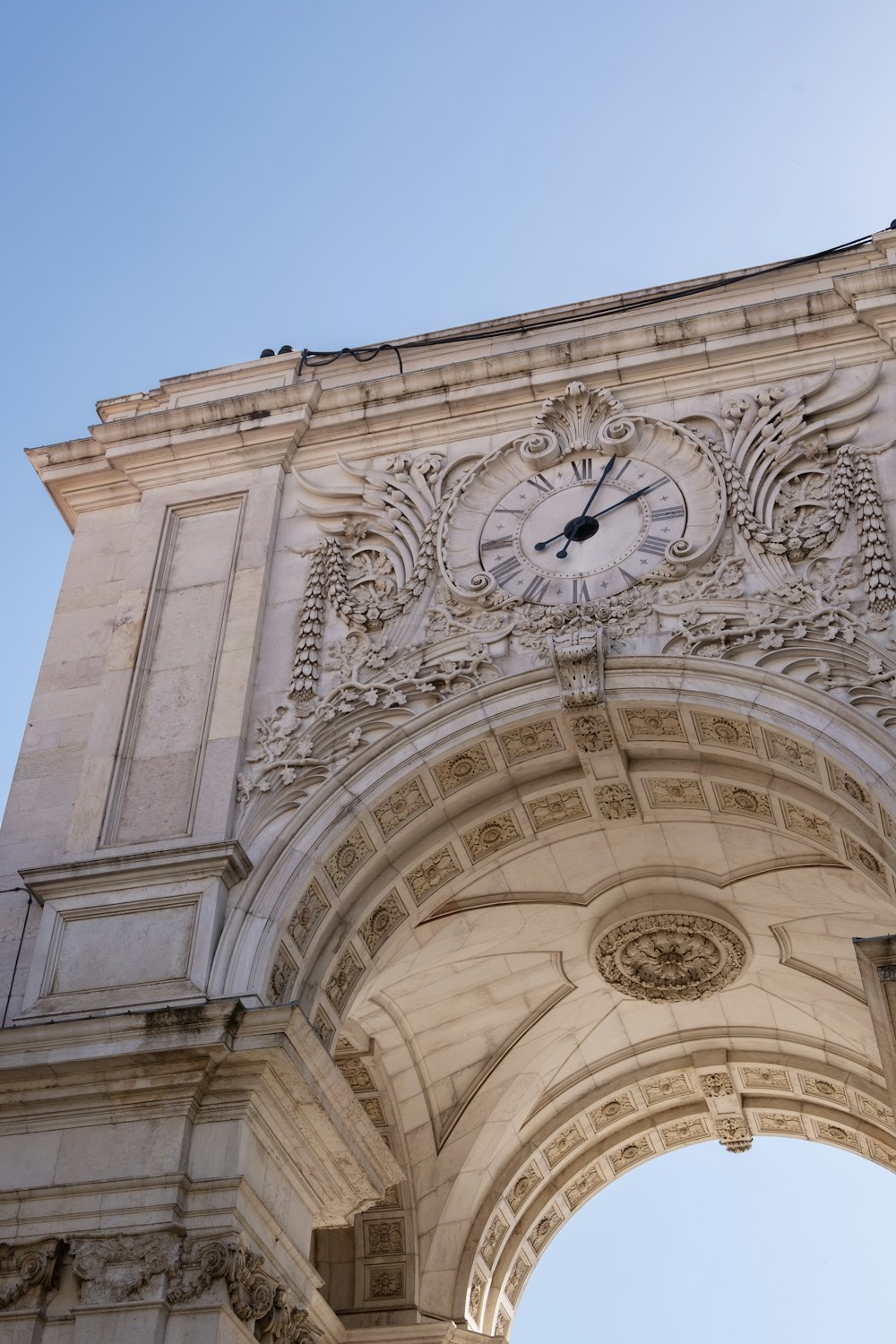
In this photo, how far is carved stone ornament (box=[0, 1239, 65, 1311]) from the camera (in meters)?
9.53

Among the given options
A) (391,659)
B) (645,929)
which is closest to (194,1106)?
(391,659)

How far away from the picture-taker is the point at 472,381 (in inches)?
560

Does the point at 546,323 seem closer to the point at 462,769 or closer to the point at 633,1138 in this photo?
the point at 462,769

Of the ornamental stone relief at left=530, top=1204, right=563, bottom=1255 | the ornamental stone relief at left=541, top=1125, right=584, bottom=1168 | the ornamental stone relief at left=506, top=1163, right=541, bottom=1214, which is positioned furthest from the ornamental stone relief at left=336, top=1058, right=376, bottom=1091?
the ornamental stone relief at left=530, top=1204, right=563, bottom=1255

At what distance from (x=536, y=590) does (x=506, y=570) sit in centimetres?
37

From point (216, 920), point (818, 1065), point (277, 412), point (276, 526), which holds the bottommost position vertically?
point (216, 920)

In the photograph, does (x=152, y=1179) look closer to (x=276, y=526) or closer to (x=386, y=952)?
(x=386, y=952)

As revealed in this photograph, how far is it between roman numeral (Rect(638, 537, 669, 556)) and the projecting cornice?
1.63 metres

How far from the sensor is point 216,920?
11109 mm

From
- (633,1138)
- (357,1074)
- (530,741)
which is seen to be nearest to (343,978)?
(530,741)

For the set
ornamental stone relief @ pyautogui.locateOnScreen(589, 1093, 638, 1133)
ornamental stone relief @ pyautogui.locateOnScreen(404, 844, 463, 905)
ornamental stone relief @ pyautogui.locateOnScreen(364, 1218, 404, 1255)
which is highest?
ornamental stone relief @ pyautogui.locateOnScreen(589, 1093, 638, 1133)

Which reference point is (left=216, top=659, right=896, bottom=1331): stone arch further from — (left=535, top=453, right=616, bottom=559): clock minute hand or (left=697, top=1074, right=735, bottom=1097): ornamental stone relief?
(left=535, top=453, right=616, bottom=559): clock minute hand

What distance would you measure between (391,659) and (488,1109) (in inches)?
196

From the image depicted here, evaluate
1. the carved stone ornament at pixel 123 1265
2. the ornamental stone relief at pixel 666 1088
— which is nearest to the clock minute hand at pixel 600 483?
the ornamental stone relief at pixel 666 1088
